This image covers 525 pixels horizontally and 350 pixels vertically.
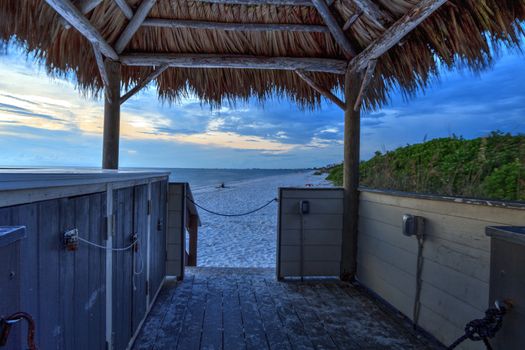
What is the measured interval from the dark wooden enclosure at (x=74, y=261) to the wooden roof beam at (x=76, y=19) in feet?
4.84

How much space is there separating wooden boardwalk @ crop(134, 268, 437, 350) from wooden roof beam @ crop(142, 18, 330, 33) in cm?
282

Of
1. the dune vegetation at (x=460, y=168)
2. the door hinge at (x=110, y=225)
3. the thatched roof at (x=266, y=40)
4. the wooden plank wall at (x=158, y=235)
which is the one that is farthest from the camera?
the wooden plank wall at (x=158, y=235)

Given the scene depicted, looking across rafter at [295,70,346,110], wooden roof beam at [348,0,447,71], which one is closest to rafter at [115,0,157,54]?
rafter at [295,70,346,110]

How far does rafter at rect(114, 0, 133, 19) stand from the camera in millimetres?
3399

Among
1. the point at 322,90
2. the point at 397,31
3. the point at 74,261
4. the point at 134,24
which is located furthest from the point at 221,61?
the point at 74,261

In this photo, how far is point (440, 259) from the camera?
251 cm

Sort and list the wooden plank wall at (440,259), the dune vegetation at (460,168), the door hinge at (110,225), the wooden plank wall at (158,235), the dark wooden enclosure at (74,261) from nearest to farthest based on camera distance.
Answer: the dark wooden enclosure at (74,261) < the door hinge at (110,225) < the wooden plank wall at (440,259) < the dune vegetation at (460,168) < the wooden plank wall at (158,235)

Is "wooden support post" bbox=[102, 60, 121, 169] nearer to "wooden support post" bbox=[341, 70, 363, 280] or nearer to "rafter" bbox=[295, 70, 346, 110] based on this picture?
"rafter" bbox=[295, 70, 346, 110]

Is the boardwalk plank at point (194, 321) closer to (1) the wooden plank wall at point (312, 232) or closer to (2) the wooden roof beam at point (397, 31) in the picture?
(1) the wooden plank wall at point (312, 232)

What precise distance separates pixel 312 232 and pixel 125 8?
305 centimetres

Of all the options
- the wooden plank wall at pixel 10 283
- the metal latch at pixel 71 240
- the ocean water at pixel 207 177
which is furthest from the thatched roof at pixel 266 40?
the ocean water at pixel 207 177

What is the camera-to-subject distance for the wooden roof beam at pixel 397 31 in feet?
8.80

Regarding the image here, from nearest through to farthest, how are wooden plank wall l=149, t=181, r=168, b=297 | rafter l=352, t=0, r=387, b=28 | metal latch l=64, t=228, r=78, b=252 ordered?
metal latch l=64, t=228, r=78, b=252, wooden plank wall l=149, t=181, r=168, b=297, rafter l=352, t=0, r=387, b=28

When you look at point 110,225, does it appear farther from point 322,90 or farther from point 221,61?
point 322,90
